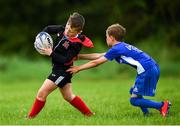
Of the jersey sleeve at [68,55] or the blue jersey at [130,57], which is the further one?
the jersey sleeve at [68,55]

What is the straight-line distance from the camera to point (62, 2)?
33.4 metres

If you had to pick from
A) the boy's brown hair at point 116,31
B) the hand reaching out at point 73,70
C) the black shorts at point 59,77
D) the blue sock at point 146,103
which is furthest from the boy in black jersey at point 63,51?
the blue sock at point 146,103

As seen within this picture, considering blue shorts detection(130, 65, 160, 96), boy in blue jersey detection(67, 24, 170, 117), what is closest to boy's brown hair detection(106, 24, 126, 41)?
boy in blue jersey detection(67, 24, 170, 117)

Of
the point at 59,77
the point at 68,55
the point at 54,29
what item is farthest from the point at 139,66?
the point at 54,29

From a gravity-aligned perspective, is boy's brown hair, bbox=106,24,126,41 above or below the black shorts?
above

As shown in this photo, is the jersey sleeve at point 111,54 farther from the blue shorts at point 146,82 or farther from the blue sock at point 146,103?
the blue sock at point 146,103

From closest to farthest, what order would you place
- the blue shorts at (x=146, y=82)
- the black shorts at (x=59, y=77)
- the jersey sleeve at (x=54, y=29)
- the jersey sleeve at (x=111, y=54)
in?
the jersey sleeve at (x=111, y=54) < the blue shorts at (x=146, y=82) < the black shorts at (x=59, y=77) < the jersey sleeve at (x=54, y=29)

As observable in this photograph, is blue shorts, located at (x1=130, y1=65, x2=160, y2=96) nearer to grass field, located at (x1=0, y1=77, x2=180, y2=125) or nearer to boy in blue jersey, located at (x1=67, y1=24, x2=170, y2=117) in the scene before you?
boy in blue jersey, located at (x1=67, y1=24, x2=170, y2=117)

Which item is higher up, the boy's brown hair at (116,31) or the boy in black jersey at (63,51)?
the boy's brown hair at (116,31)

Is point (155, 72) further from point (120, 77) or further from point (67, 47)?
point (120, 77)

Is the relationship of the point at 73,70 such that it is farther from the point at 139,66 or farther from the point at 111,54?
the point at 139,66

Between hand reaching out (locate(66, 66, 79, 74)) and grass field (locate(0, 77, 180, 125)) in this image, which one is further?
hand reaching out (locate(66, 66, 79, 74))

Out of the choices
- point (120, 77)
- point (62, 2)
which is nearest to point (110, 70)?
point (120, 77)

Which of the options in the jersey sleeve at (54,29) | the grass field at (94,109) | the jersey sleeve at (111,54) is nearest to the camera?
the grass field at (94,109)
